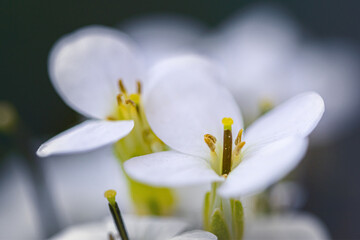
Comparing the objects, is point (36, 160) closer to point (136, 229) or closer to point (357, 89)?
point (136, 229)

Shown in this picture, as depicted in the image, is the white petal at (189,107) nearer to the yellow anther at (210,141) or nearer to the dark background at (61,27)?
the yellow anther at (210,141)

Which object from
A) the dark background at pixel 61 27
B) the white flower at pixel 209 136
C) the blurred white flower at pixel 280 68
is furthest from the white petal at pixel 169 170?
the dark background at pixel 61 27

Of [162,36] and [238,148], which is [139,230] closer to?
[238,148]

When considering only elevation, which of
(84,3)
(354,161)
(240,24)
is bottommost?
(354,161)

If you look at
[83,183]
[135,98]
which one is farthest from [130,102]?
[83,183]

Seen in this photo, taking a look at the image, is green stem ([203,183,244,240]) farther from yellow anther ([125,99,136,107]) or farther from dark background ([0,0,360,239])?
dark background ([0,0,360,239])

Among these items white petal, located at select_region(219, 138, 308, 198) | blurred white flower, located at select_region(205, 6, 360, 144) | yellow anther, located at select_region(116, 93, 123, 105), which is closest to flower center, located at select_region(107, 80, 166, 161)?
yellow anther, located at select_region(116, 93, 123, 105)

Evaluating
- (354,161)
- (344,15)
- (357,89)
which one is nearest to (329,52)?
(357,89)
